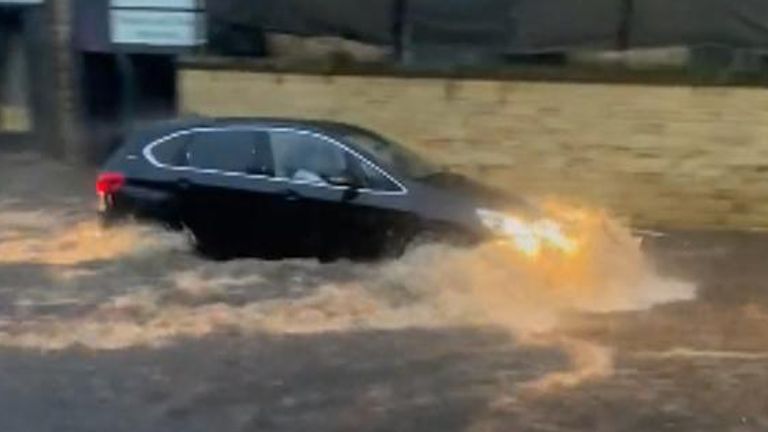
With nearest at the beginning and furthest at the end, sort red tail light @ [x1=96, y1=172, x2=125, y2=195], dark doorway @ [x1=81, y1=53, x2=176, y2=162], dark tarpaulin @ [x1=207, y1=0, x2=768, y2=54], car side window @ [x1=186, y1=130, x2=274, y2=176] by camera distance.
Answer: car side window @ [x1=186, y1=130, x2=274, y2=176]
red tail light @ [x1=96, y1=172, x2=125, y2=195]
dark tarpaulin @ [x1=207, y1=0, x2=768, y2=54]
dark doorway @ [x1=81, y1=53, x2=176, y2=162]

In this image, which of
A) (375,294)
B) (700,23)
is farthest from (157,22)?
(375,294)

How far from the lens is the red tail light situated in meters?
14.7

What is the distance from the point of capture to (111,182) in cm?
1471

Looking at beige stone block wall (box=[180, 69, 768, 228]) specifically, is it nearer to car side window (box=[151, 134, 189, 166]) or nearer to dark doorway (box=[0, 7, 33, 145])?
car side window (box=[151, 134, 189, 166])

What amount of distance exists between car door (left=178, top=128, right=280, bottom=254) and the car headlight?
2.02m

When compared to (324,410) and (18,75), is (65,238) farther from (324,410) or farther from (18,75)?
(18,75)

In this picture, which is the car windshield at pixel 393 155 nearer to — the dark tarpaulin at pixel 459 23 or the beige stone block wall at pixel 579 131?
the beige stone block wall at pixel 579 131

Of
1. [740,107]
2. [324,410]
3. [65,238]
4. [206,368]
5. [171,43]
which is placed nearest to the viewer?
[324,410]

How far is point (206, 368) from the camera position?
1122cm

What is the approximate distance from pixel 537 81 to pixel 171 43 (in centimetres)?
615

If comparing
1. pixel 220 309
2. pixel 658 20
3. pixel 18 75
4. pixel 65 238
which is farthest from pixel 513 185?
pixel 18 75

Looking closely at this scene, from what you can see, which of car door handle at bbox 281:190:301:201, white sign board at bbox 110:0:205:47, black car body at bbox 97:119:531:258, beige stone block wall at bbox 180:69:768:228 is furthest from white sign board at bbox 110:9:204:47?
car door handle at bbox 281:190:301:201

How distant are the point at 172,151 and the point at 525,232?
11.2 ft

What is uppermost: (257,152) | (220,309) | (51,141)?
(257,152)
